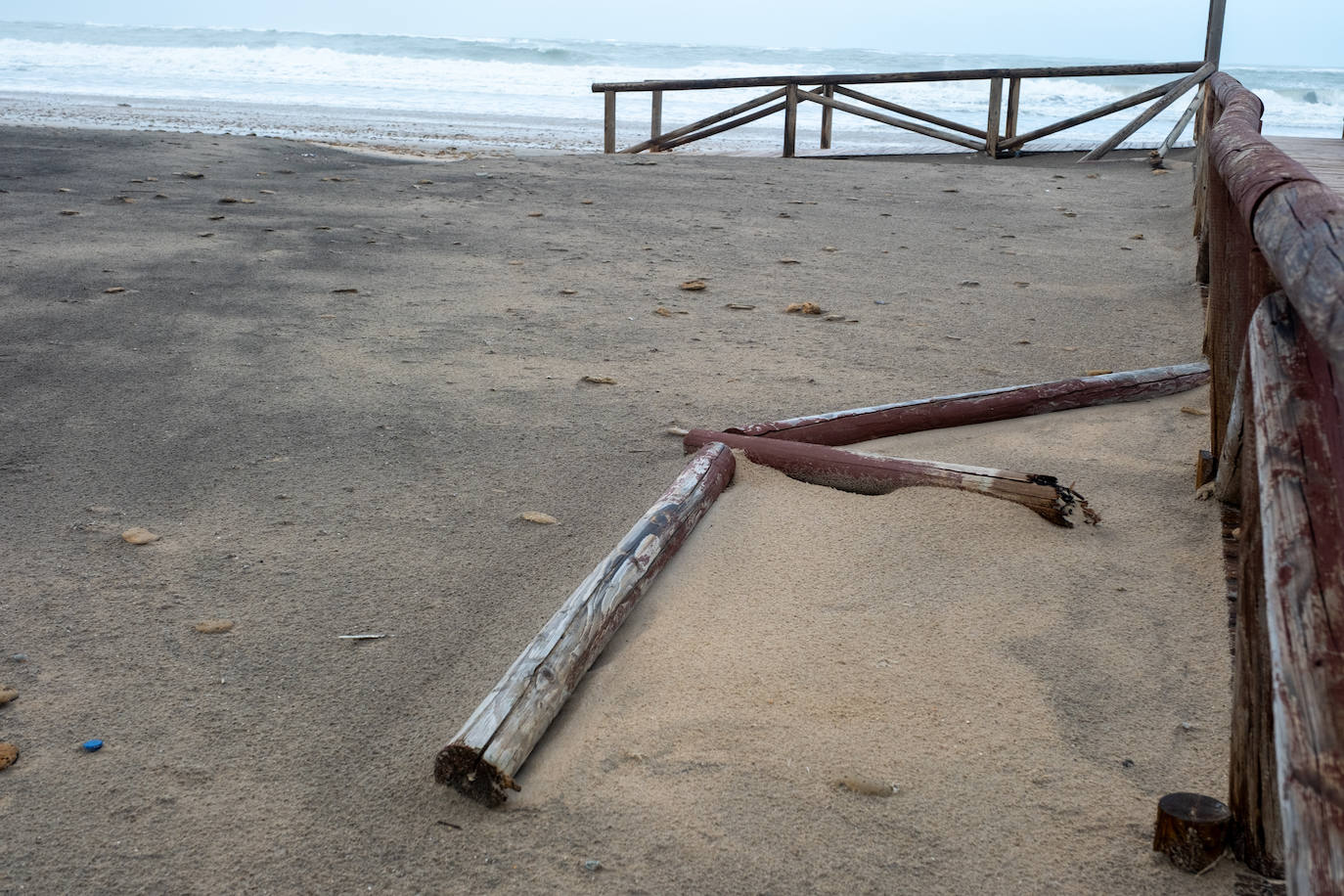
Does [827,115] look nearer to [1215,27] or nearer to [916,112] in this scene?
[916,112]

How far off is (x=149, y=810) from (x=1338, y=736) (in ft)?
5.95

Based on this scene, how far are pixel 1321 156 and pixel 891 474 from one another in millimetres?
4453

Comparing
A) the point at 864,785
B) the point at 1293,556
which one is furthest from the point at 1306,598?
the point at 864,785

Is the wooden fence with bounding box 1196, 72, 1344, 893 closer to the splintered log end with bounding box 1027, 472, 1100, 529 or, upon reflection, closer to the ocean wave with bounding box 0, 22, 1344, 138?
the splintered log end with bounding box 1027, 472, 1100, 529

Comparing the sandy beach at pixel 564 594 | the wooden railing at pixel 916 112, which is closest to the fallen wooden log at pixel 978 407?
the sandy beach at pixel 564 594

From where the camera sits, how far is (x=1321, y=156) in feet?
19.6

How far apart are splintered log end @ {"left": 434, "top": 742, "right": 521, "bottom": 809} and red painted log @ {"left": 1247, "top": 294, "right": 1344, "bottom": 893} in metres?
1.21

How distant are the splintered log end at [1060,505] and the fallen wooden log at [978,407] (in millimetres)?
746

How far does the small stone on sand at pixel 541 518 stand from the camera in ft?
10.3

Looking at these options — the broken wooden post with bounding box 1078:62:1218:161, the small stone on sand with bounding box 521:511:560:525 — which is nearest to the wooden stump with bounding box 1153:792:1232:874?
the small stone on sand with bounding box 521:511:560:525

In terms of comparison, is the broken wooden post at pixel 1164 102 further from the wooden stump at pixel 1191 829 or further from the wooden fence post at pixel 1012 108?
the wooden stump at pixel 1191 829

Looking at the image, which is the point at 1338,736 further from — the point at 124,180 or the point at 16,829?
the point at 124,180

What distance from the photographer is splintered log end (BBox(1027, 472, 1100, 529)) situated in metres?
2.90

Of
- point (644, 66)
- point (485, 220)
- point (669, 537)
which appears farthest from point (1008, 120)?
point (644, 66)
